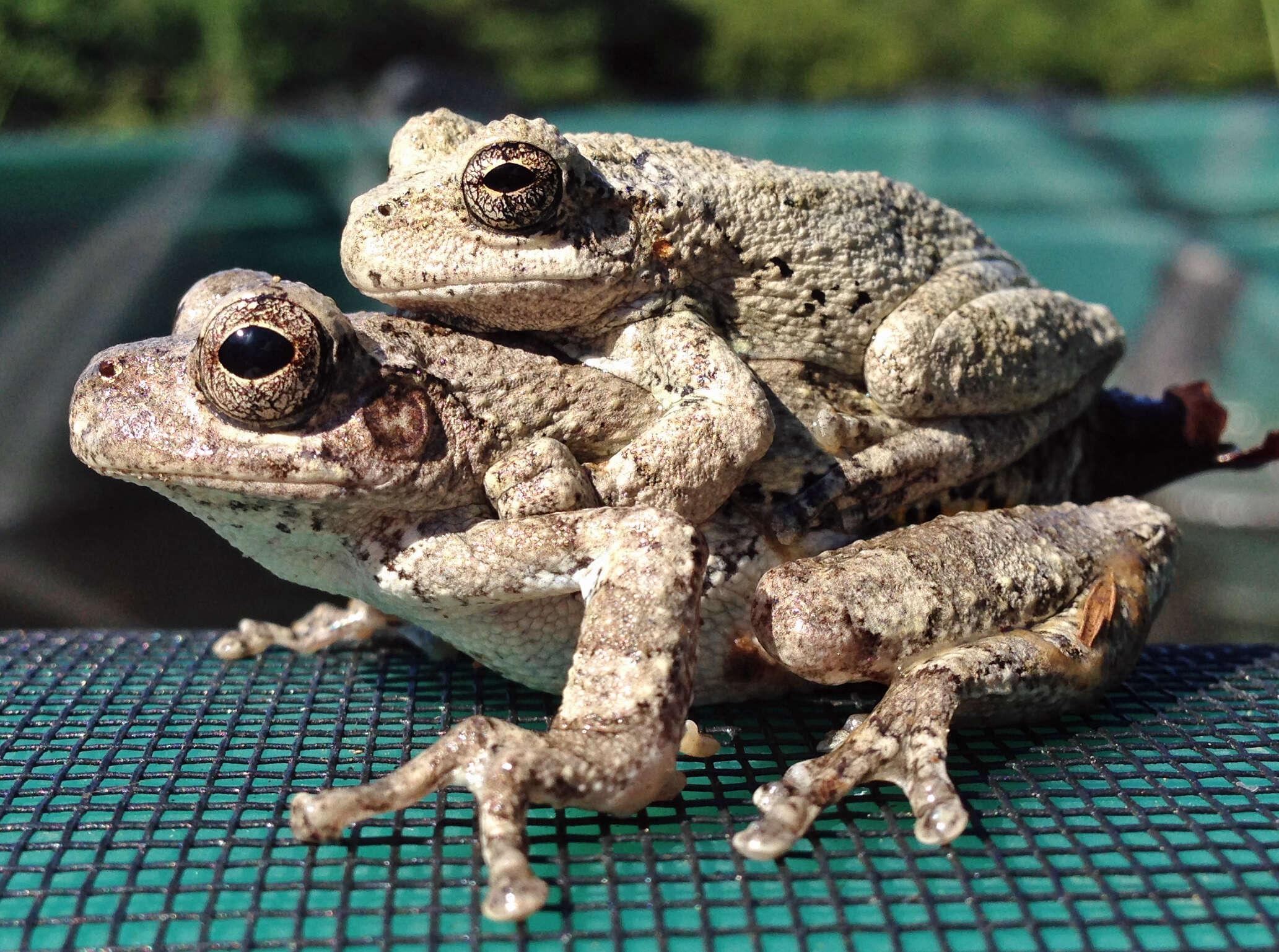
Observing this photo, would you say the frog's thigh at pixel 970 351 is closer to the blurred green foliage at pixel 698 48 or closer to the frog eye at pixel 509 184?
the frog eye at pixel 509 184

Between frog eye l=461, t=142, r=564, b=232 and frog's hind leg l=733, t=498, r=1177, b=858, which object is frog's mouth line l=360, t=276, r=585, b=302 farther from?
frog's hind leg l=733, t=498, r=1177, b=858

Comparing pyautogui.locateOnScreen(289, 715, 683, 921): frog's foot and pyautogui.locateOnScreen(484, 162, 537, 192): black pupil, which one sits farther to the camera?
pyautogui.locateOnScreen(484, 162, 537, 192): black pupil

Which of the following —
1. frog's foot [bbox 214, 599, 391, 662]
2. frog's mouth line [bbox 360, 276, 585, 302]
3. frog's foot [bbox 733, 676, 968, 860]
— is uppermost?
frog's mouth line [bbox 360, 276, 585, 302]

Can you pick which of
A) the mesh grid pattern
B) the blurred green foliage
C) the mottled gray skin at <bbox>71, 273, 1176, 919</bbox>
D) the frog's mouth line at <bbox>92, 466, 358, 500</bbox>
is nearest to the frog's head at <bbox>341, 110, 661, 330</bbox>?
the mottled gray skin at <bbox>71, 273, 1176, 919</bbox>

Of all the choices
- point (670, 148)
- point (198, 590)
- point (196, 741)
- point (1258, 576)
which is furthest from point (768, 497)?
point (1258, 576)

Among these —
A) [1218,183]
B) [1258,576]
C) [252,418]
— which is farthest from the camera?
[1218,183]

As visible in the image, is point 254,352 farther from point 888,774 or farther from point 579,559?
point 888,774

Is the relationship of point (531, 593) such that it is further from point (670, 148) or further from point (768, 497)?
point (670, 148)
